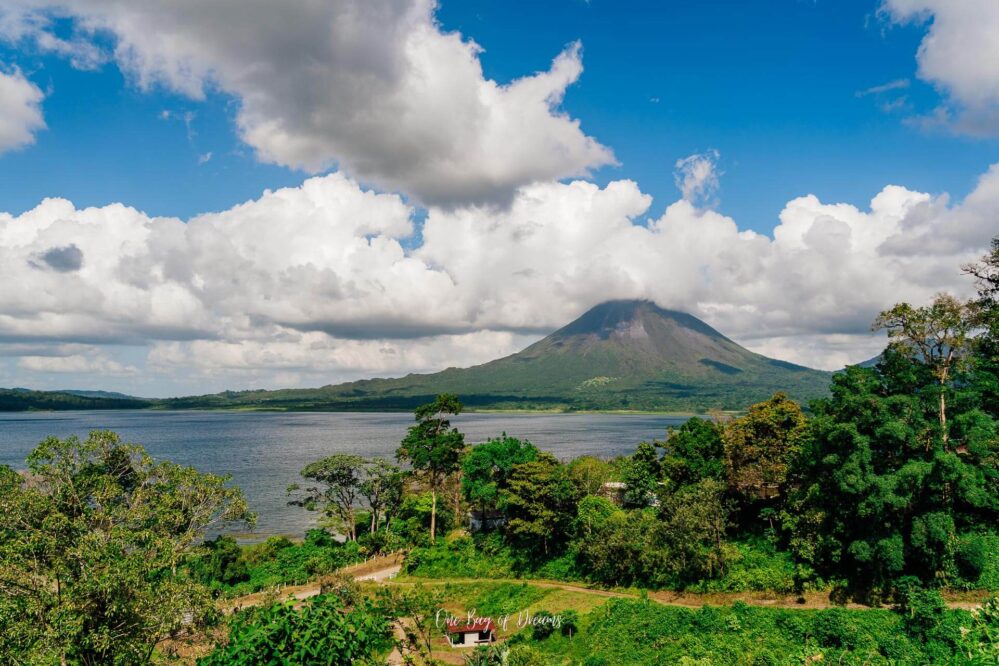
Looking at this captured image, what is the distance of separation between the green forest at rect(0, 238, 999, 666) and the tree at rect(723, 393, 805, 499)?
12cm

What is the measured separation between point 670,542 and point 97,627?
982 inches

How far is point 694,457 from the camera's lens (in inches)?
1329

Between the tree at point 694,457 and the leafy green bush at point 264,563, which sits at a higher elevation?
the tree at point 694,457

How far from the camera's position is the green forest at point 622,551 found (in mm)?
11820

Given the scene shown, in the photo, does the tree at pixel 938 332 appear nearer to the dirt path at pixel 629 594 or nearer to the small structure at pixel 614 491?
the dirt path at pixel 629 594

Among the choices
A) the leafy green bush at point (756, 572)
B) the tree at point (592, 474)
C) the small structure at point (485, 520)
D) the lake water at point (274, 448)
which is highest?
the tree at point (592, 474)

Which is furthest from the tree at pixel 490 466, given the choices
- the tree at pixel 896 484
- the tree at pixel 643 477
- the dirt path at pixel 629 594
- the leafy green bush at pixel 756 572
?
the tree at pixel 896 484

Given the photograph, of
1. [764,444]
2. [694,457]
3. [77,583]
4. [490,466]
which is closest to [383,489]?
[490,466]

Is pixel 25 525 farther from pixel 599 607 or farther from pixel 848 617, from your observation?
pixel 848 617

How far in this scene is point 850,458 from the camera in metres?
22.8

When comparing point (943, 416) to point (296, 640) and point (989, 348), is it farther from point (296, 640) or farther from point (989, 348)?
point (296, 640)

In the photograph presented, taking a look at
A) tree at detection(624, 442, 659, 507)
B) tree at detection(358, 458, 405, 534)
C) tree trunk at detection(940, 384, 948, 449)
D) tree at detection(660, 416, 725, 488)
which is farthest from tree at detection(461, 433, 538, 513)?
tree trunk at detection(940, 384, 948, 449)

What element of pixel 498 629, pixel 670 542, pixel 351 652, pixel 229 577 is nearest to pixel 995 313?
pixel 670 542

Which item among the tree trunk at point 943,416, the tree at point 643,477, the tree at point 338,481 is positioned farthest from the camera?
the tree at point 338,481
